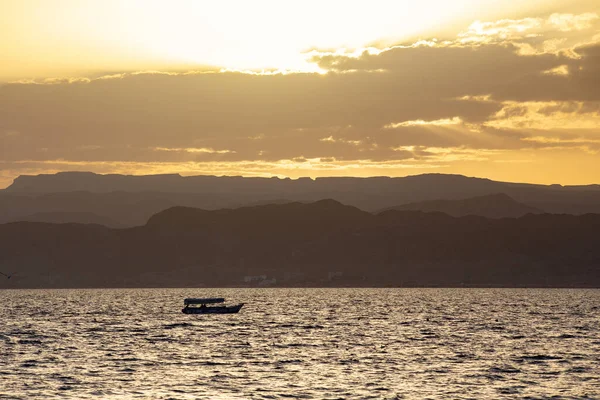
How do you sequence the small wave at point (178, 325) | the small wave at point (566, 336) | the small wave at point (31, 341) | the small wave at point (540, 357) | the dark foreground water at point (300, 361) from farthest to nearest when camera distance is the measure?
the small wave at point (178, 325) → the small wave at point (566, 336) → the small wave at point (31, 341) → the small wave at point (540, 357) → the dark foreground water at point (300, 361)

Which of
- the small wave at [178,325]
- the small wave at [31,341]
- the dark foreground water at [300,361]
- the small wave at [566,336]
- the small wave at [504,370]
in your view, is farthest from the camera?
the small wave at [178,325]

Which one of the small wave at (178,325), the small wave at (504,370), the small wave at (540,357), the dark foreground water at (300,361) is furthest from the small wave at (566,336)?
the small wave at (178,325)

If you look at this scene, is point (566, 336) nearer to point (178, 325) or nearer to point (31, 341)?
point (178, 325)

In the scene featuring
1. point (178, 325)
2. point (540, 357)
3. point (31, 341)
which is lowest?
point (178, 325)

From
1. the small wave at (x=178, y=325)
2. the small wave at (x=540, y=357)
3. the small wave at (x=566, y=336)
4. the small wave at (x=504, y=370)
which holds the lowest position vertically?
the small wave at (x=178, y=325)

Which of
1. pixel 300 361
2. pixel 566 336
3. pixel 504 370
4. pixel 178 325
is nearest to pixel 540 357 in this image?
pixel 504 370

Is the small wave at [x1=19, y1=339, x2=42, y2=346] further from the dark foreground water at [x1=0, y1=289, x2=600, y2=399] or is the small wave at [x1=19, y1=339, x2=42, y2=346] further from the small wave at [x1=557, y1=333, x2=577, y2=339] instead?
the small wave at [x1=557, y1=333, x2=577, y2=339]

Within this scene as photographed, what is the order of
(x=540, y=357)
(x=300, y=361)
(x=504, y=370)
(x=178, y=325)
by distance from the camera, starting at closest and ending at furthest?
(x=504, y=370) → (x=300, y=361) → (x=540, y=357) → (x=178, y=325)

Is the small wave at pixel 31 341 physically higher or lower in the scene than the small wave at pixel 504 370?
lower

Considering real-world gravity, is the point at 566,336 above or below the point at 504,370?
below

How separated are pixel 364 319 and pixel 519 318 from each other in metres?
32.8

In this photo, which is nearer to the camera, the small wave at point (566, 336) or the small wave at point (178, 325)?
the small wave at point (566, 336)

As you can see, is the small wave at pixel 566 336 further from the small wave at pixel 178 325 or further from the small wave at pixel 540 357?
the small wave at pixel 178 325

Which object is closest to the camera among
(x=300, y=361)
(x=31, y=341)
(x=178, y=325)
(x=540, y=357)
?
(x=300, y=361)
